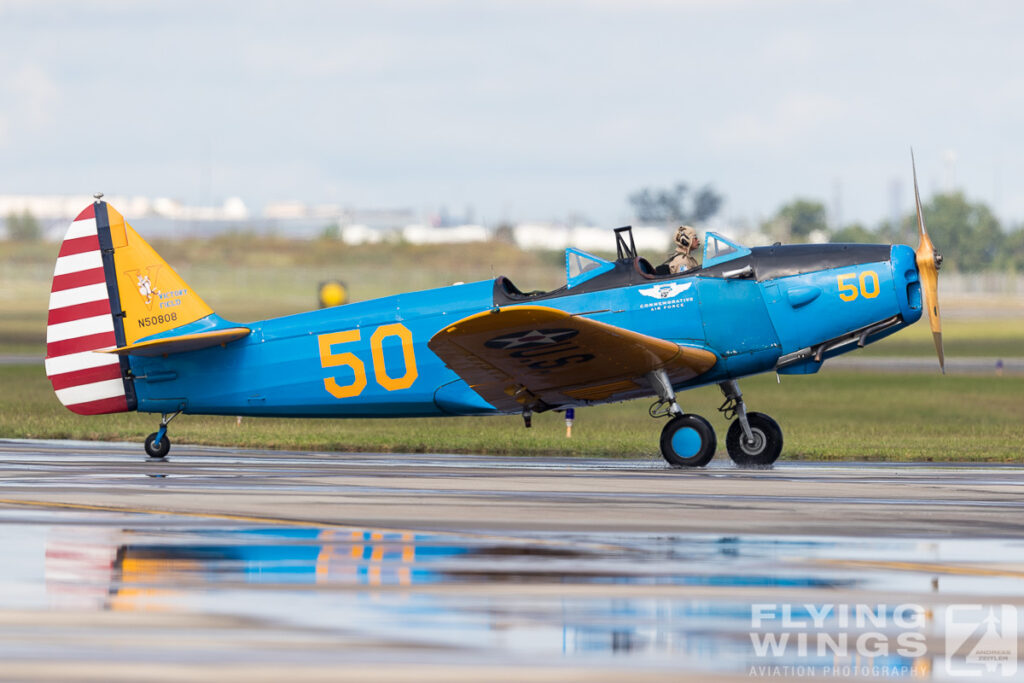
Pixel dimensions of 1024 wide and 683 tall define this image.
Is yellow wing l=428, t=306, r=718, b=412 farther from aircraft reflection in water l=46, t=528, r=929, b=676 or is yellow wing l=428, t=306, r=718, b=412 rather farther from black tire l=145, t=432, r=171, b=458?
aircraft reflection in water l=46, t=528, r=929, b=676

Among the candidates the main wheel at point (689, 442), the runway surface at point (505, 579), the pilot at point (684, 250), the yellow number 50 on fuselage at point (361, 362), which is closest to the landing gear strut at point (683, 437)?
the main wheel at point (689, 442)

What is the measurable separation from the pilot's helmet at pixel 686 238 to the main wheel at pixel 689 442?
219 centimetres

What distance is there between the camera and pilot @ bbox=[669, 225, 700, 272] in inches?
699

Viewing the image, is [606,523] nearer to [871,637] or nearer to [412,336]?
[871,637]

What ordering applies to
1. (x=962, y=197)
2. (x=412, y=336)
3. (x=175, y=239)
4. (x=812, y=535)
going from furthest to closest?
(x=962, y=197)
(x=175, y=239)
(x=412, y=336)
(x=812, y=535)

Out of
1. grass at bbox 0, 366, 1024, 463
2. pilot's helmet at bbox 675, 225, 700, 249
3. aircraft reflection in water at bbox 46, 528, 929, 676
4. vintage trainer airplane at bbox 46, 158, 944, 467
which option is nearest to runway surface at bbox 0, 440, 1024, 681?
aircraft reflection in water at bbox 46, 528, 929, 676

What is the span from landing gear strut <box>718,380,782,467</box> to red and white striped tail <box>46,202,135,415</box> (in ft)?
22.9

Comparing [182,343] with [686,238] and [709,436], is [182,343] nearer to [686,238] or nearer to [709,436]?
[686,238]

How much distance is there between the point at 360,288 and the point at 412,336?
78.2 meters

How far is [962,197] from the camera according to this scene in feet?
565

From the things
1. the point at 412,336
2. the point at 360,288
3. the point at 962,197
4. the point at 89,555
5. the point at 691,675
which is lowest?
the point at 691,675

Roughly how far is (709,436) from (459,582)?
8.46 meters

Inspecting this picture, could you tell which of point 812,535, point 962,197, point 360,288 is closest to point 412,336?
point 812,535

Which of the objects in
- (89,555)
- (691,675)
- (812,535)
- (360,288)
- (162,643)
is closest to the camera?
(691,675)
